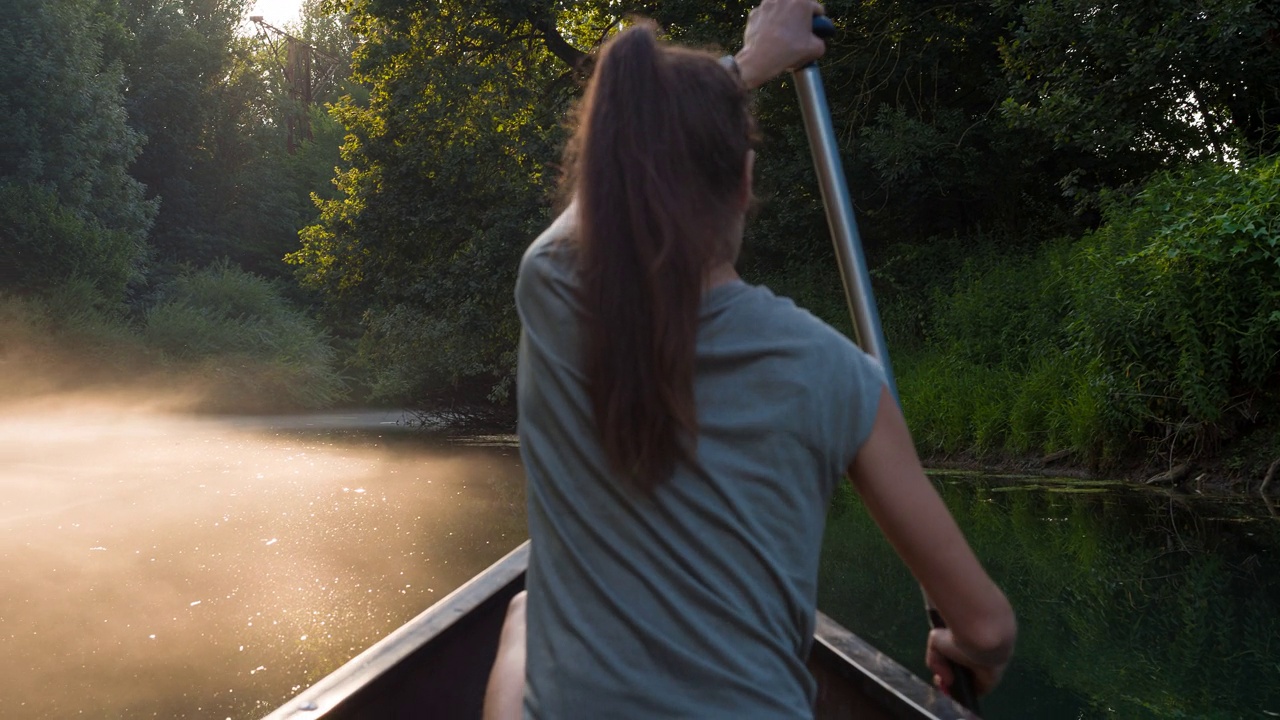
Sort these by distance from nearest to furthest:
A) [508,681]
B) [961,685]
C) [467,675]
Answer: [508,681]
[961,685]
[467,675]

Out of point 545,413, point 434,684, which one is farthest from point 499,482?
point 545,413

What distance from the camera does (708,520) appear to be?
1.07 metres

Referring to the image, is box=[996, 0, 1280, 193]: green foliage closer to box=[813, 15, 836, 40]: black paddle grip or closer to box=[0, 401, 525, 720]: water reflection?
box=[0, 401, 525, 720]: water reflection

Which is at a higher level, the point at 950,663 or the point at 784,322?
the point at 784,322

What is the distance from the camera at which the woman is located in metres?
1.04

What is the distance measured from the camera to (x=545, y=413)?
1.11 meters

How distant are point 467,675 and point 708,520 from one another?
1.68 meters

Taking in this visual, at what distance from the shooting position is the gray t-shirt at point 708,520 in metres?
1.04

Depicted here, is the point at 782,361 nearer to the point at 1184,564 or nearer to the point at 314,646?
the point at 314,646

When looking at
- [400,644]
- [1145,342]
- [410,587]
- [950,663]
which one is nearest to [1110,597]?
[1145,342]

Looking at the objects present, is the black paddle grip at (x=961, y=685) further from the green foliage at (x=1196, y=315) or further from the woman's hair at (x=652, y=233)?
the green foliage at (x=1196, y=315)

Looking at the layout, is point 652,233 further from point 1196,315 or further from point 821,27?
point 1196,315

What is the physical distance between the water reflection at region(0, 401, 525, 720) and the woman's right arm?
302 cm

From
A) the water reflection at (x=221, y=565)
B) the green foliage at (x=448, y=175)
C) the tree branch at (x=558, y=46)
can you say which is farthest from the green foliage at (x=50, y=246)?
the tree branch at (x=558, y=46)
